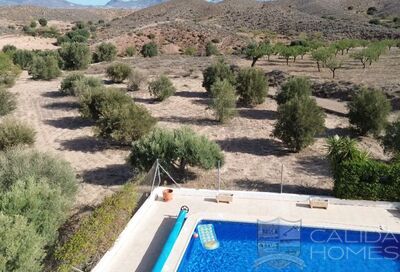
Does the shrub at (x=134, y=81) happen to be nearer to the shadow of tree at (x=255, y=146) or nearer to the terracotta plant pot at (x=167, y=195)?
the shadow of tree at (x=255, y=146)

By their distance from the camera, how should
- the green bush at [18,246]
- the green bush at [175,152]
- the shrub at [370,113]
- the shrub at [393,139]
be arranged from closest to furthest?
the green bush at [18,246]
the green bush at [175,152]
the shrub at [393,139]
the shrub at [370,113]

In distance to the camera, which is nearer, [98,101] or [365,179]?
[365,179]

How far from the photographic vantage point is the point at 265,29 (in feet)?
250

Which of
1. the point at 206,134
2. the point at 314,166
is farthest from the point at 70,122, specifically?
the point at 314,166

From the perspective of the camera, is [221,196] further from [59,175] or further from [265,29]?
[265,29]

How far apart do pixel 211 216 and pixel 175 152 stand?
2.87 m

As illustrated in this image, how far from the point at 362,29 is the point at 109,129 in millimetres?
57406

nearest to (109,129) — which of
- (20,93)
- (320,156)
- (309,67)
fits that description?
(320,156)

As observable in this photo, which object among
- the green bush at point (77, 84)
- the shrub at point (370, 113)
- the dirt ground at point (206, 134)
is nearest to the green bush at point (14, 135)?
the dirt ground at point (206, 134)

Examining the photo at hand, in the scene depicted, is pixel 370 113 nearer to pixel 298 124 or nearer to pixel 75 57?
pixel 298 124

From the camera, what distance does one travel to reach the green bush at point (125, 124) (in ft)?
53.0

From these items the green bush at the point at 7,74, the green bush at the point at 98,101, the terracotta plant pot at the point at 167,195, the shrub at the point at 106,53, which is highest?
the green bush at the point at 98,101

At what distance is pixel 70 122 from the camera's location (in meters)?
20.2

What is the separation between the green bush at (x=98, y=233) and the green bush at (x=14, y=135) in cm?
682
